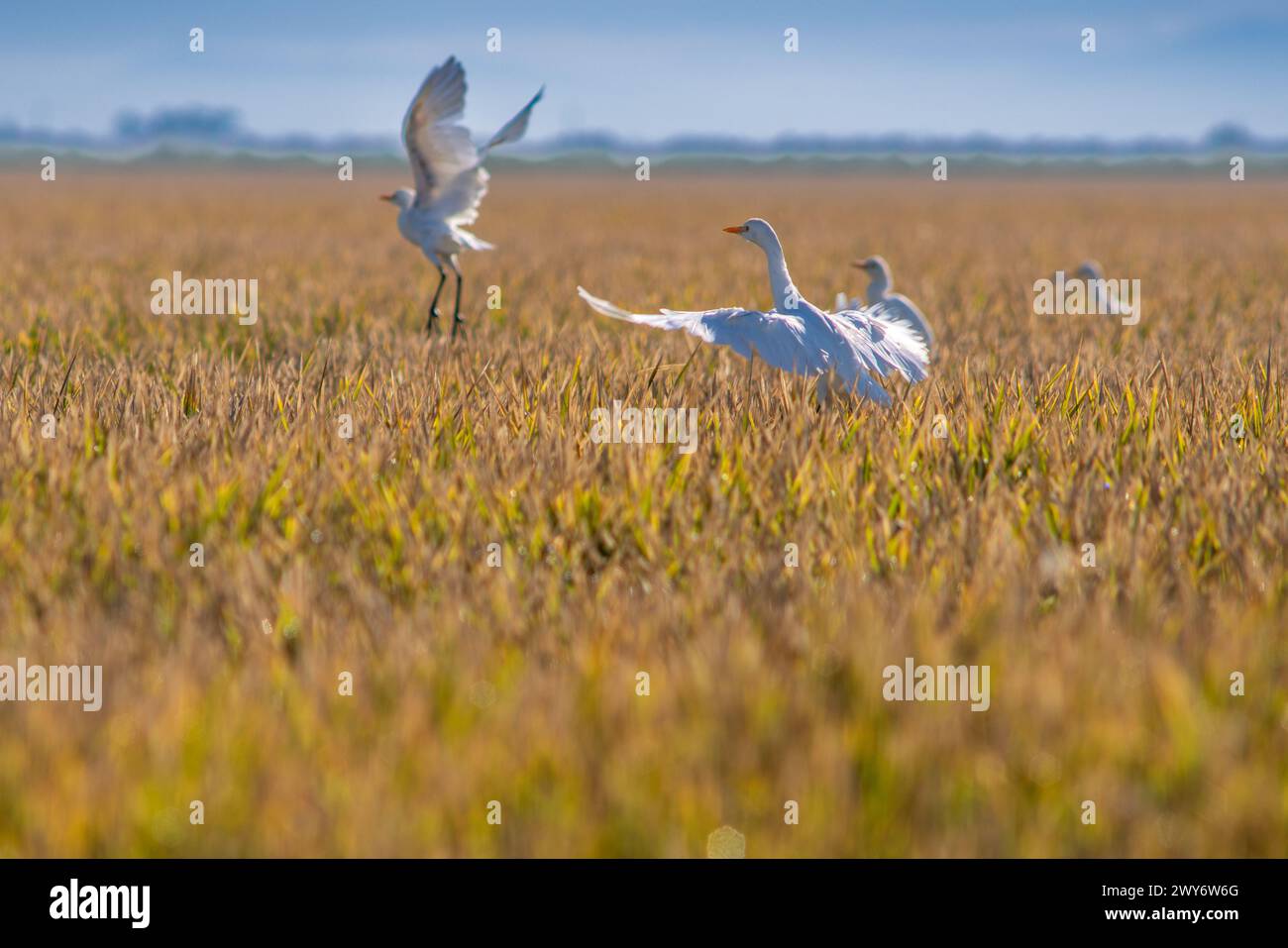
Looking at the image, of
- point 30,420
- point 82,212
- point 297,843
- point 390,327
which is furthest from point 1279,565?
point 82,212

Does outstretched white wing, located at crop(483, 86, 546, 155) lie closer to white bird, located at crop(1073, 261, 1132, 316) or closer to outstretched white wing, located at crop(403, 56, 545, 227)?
outstretched white wing, located at crop(403, 56, 545, 227)

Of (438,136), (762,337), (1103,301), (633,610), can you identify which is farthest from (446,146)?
(633,610)

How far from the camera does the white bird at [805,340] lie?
5.23 metres

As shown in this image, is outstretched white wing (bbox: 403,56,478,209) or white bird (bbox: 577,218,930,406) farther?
outstretched white wing (bbox: 403,56,478,209)

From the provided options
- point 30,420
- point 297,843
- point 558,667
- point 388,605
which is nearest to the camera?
point 297,843

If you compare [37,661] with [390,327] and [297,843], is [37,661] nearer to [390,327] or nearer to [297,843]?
[297,843]

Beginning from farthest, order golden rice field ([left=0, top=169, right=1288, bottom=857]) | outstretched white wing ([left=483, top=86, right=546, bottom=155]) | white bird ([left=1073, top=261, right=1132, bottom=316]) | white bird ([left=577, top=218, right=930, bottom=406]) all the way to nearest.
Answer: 1. white bird ([left=1073, top=261, right=1132, bottom=316])
2. outstretched white wing ([left=483, top=86, right=546, bottom=155])
3. white bird ([left=577, top=218, right=930, bottom=406])
4. golden rice field ([left=0, top=169, right=1288, bottom=857])

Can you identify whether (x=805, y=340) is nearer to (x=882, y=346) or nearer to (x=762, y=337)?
(x=762, y=337)

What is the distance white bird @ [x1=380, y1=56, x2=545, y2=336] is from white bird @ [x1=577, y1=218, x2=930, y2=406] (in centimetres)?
295

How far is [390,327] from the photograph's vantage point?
376 inches

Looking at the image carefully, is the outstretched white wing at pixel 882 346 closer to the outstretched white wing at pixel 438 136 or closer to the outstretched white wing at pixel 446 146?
the outstretched white wing at pixel 446 146

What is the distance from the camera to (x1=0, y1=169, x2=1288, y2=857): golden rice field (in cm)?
223

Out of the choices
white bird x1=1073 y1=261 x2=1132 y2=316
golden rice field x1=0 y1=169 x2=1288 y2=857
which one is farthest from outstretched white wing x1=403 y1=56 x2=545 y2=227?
white bird x1=1073 y1=261 x2=1132 y2=316

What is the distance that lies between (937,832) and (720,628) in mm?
893
